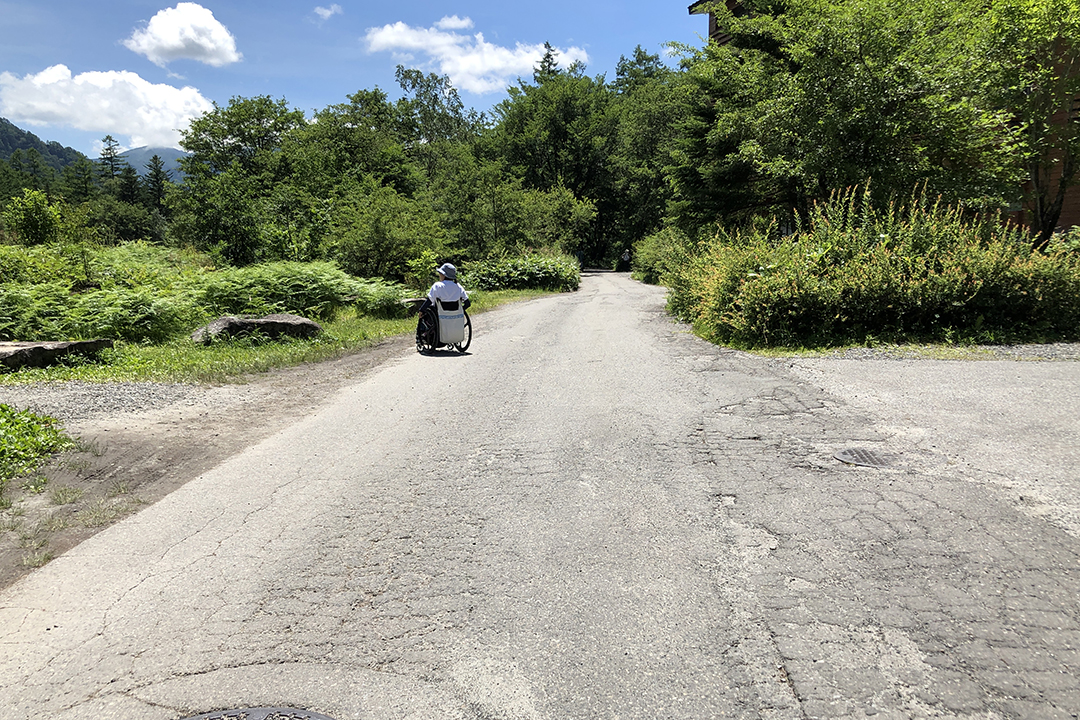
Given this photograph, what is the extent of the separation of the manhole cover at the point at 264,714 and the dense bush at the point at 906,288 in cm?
944

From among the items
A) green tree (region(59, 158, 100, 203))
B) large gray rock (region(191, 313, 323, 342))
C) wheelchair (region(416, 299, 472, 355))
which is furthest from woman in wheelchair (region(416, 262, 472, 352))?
green tree (region(59, 158, 100, 203))

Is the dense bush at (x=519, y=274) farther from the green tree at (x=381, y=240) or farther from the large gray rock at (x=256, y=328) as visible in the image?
the large gray rock at (x=256, y=328)

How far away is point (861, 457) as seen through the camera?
480 cm

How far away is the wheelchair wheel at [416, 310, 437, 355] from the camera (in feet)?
36.8

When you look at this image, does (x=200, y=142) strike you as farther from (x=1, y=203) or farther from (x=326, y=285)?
(x=1, y=203)

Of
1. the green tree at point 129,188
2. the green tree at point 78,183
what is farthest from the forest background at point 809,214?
the green tree at point 129,188

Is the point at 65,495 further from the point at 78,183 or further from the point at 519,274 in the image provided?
the point at 78,183

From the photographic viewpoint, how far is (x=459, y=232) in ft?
102

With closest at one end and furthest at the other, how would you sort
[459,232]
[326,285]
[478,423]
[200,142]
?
[478,423]
[326,285]
[459,232]
[200,142]

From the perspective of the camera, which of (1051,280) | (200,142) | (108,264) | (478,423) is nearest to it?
(478,423)

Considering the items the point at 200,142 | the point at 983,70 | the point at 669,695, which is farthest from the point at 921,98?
the point at 200,142

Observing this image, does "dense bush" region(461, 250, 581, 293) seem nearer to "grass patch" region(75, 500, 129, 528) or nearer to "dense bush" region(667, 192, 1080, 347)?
"dense bush" region(667, 192, 1080, 347)

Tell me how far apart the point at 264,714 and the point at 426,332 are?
30.4 ft

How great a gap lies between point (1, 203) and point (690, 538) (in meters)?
91.1
